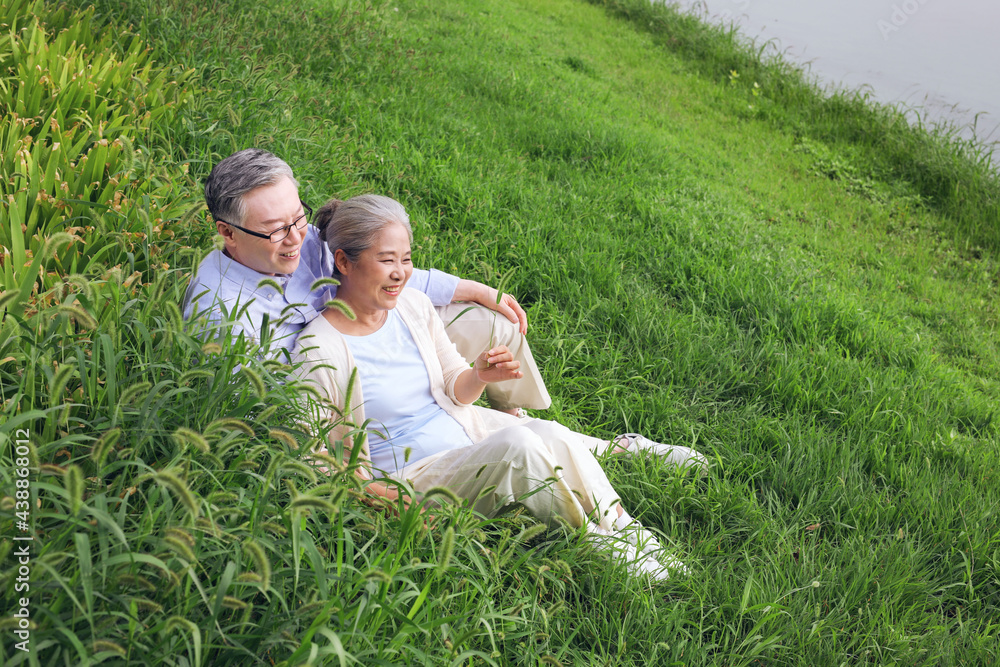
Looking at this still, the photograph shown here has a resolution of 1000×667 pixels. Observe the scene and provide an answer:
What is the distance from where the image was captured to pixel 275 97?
473 cm

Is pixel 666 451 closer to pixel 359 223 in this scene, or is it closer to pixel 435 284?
pixel 435 284

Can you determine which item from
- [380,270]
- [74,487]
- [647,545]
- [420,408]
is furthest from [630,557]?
[74,487]

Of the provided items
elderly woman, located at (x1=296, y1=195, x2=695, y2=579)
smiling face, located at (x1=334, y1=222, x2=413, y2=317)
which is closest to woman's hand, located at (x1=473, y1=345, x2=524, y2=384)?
elderly woman, located at (x1=296, y1=195, x2=695, y2=579)

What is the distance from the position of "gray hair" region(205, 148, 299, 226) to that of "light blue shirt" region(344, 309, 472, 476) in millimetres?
654

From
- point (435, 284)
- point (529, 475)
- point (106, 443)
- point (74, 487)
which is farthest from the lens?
point (435, 284)

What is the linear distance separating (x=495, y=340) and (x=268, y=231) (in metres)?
1.21

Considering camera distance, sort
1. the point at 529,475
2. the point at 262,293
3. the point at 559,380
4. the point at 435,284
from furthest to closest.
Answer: the point at 559,380 < the point at 435,284 < the point at 262,293 < the point at 529,475

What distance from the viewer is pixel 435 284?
3.30m

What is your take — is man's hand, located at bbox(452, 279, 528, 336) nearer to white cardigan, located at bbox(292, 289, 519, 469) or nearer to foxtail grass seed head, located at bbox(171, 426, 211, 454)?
white cardigan, located at bbox(292, 289, 519, 469)

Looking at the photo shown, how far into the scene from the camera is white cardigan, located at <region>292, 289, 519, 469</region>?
2.60 metres

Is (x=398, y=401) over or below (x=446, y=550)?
below

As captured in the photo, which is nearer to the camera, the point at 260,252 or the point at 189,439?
the point at 189,439

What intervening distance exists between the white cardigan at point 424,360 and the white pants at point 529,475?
29 centimetres

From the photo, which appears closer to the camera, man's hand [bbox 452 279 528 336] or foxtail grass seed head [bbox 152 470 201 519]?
foxtail grass seed head [bbox 152 470 201 519]
